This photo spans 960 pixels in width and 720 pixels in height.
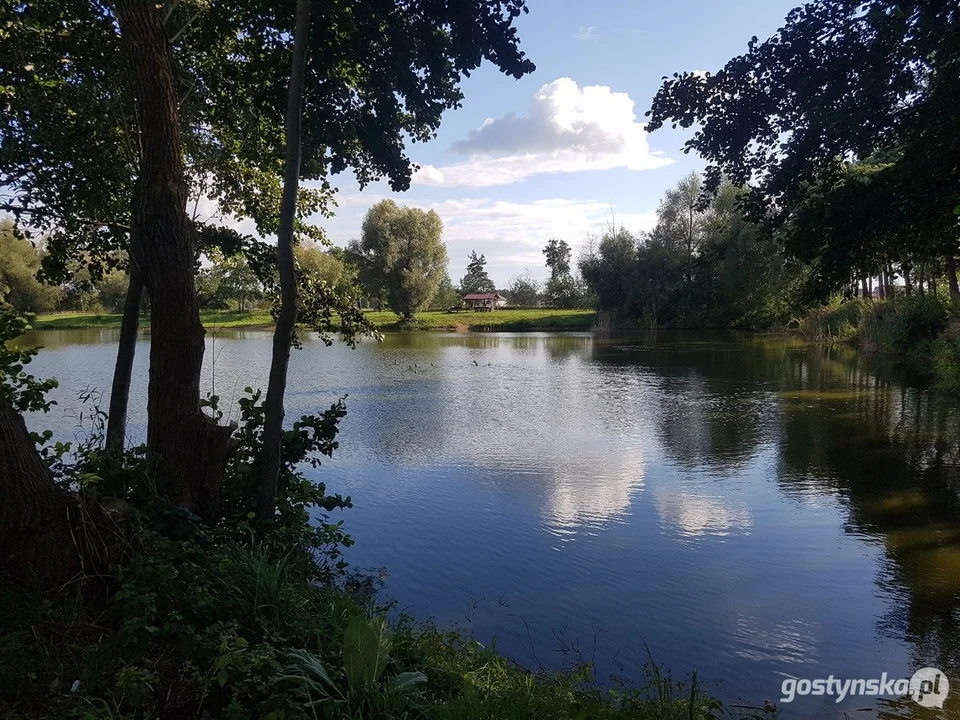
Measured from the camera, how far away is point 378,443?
13164 millimetres

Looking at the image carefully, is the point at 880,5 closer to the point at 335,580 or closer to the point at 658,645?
the point at 658,645

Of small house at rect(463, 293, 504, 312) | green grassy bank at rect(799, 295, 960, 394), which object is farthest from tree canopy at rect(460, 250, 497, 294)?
green grassy bank at rect(799, 295, 960, 394)

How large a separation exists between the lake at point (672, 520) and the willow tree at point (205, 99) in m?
2.91

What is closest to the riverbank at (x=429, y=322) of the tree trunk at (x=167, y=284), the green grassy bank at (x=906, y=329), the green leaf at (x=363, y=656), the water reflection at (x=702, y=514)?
the green grassy bank at (x=906, y=329)

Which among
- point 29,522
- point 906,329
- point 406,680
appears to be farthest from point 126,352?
point 906,329

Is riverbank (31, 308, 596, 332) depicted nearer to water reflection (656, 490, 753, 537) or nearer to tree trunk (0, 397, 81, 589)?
water reflection (656, 490, 753, 537)

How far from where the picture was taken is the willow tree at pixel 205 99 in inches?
205

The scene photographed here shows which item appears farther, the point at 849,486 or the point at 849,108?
the point at 849,486

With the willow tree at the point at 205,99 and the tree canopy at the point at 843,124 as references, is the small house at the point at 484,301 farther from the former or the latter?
the willow tree at the point at 205,99

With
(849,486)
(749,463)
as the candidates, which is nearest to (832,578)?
(849,486)

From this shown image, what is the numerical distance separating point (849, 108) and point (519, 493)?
6615mm

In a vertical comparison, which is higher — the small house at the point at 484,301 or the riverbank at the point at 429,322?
the small house at the point at 484,301

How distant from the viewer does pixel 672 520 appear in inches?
344

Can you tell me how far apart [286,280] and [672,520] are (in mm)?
5986
